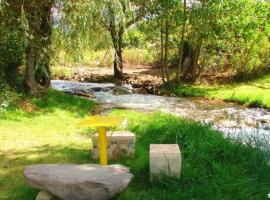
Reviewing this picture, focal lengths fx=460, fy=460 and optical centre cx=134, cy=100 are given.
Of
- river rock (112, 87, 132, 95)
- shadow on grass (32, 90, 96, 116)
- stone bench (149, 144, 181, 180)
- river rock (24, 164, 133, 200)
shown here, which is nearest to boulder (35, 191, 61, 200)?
river rock (24, 164, 133, 200)

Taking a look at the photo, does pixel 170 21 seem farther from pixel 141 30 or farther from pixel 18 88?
pixel 18 88

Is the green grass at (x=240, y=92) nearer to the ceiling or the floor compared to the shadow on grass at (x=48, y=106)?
nearer to the floor

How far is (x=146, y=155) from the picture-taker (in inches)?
294

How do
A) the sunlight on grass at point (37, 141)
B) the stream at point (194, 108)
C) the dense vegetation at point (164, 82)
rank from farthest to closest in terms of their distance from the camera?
the stream at point (194, 108)
the sunlight on grass at point (37, 141)
the dense vegetation at point (164, 82)

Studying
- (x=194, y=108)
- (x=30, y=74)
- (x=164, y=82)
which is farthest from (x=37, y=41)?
(x=164, y=82)

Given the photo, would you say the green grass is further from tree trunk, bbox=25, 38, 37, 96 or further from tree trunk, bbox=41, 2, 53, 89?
tree trunk, bbox=25, 38, 37, 96

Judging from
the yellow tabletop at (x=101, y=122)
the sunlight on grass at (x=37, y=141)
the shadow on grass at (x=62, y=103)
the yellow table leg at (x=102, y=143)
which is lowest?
the sunlight on grass at (x=37, y=141)

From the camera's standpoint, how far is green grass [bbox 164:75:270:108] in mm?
15079

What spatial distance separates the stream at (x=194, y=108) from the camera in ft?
38.2

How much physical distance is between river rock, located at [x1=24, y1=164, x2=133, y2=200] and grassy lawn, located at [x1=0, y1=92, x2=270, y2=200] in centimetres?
28

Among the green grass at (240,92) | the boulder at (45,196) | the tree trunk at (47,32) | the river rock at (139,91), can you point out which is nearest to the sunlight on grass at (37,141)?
the boulder at (45,196)

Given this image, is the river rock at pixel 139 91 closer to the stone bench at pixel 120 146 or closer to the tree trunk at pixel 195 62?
the tree trunk at pixel 195 62

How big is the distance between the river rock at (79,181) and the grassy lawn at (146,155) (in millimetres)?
282

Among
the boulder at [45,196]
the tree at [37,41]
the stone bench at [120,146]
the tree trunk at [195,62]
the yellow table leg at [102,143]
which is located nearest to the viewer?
the boulder at [45,196]
